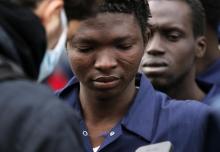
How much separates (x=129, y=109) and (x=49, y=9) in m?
1.42

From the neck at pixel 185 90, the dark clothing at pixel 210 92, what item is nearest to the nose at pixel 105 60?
the dark clothing at pixel 210 92

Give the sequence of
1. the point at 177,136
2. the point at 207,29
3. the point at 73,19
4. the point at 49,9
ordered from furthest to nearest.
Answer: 1. the point at 207,29
2. the point at 177,136
3. the point at 73,19
4. the point at 49,9

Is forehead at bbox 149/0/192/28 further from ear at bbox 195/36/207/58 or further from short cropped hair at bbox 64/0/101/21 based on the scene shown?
short cropped hair at bbox 64/0/101/21

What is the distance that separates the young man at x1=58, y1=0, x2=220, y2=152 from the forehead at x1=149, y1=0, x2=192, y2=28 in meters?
1.03

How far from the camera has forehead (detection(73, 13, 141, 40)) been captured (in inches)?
154

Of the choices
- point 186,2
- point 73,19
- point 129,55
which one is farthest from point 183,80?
point 73,19

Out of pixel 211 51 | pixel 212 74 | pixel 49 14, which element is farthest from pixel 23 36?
pixel 211 51

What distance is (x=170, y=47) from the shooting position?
5.02 m

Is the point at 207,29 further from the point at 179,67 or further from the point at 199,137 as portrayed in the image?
the point at 199,137

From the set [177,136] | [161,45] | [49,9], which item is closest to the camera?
[49,9]

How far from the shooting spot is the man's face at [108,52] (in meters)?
3.88

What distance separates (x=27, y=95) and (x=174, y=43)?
266cm

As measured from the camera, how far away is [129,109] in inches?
157

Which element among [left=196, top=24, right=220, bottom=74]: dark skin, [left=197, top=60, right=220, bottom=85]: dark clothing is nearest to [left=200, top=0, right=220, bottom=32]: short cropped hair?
[left=196, top=24, right=220, bottom=74]: dark skin
